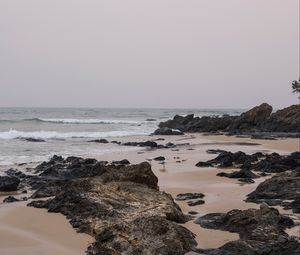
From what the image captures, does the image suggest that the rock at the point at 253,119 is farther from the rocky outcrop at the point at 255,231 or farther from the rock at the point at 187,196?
the rocky outcrop at the point at 255,231

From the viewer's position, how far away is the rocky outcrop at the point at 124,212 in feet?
20.7

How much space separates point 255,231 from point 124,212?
2132mm

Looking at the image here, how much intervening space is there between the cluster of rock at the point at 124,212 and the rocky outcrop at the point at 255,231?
2.00ft

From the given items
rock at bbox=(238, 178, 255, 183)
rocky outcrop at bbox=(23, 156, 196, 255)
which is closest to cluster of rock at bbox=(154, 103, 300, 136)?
rock at bbox=(238, 178, 255, 183)

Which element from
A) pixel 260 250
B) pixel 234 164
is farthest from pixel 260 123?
pixel 260 250

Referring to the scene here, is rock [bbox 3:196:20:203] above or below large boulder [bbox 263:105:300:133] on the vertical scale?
below

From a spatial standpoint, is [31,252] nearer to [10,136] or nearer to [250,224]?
[250,224]

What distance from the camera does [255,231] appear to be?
688 cm

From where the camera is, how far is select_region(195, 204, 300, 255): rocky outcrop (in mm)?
6000

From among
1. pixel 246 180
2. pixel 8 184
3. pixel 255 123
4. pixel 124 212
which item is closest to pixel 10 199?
pixel 8 184

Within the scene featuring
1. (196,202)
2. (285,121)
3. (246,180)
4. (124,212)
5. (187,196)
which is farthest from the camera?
(285,121)

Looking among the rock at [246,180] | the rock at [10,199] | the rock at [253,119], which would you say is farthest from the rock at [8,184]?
the rock at [253,119]

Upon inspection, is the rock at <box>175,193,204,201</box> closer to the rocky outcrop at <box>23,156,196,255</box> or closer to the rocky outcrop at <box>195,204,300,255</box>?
the rocky outcrop at <box>23,156,196,255</box>

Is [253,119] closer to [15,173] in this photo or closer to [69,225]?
[15,173]
